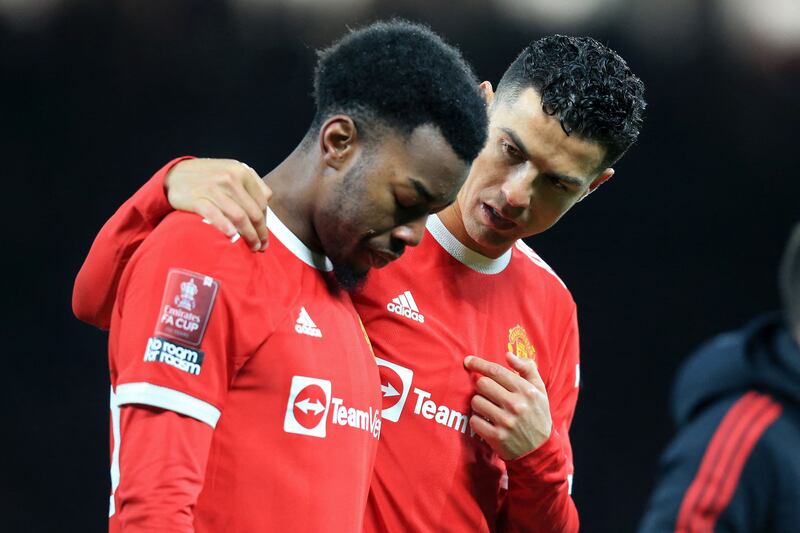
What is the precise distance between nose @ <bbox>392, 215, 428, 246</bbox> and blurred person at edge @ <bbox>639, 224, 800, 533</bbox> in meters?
0.48

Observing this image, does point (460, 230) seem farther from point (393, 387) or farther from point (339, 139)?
point (339, 139)

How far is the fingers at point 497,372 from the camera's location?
6.68 feet

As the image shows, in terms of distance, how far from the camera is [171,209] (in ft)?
5.60

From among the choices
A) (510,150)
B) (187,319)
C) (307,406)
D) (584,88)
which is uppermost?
(584,88)

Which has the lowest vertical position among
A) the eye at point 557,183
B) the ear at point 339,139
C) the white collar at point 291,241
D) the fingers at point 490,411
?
the fingers at point 490,411

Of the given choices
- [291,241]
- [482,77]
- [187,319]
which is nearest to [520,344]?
[291,241]

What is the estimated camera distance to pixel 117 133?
439cm

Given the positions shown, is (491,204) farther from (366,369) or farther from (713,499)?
(713,499)

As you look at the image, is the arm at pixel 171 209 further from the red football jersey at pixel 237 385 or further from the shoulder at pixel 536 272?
the shoulder at pixel 536 272

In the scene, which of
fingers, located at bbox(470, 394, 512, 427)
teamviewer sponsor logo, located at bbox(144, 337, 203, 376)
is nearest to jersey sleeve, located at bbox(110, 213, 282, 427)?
teamviewer sponsor logo, located at bbox(144, 337, 203, 376)

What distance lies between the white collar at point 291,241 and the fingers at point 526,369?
485mm

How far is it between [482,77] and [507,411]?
2773 millimetres

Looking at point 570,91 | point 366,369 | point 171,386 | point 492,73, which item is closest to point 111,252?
point 171,386

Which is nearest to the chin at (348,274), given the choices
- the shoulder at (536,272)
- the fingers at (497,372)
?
the fingers at (497,372)
